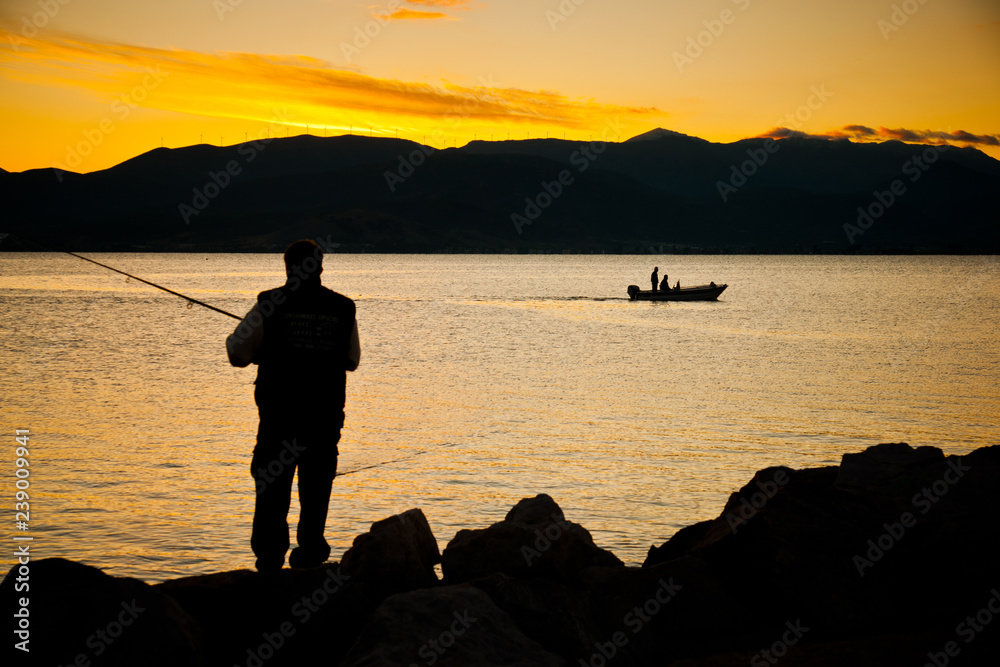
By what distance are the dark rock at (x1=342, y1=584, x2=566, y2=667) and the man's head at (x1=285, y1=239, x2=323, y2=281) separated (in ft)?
6.83

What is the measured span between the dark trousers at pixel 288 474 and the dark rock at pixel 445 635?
1.03 m

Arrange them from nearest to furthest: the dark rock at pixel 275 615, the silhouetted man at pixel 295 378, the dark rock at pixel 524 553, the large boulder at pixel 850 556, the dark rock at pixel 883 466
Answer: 1. the dark rock at pixel 275 615
2. the silhouetted man at pixel 295 378
3. the large boulder at pixel 850 556
4. the dark rock at pixel 524 553
5. the dark rock at pixel 883 466

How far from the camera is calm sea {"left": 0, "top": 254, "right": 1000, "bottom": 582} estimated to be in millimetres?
10789

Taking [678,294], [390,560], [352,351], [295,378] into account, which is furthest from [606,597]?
[678,294]

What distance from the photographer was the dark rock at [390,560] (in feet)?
21.7

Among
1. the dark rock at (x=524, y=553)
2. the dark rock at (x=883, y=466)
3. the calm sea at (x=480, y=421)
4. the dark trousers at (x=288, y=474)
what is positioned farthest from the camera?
the calm sea at (x=480, y=421)

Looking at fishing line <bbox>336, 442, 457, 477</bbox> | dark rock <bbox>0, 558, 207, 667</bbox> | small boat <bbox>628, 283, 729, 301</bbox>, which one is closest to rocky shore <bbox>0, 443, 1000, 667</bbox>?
dark rock <bbox>0, 558, 207, 667</bbox>

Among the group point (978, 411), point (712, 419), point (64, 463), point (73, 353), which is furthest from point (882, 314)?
point (64, 463)

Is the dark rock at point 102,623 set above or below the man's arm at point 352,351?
below

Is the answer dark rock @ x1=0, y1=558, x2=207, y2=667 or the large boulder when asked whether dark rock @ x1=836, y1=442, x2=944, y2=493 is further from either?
dark rock @ x1=0, y1=558, x2=207, y2=667

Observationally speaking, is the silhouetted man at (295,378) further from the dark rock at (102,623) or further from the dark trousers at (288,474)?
the dark rock at (102,623)

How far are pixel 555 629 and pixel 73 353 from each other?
98.0 feet

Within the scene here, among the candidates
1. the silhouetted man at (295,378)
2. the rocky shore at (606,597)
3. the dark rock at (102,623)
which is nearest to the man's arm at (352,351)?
the silhouetted man at (295,378)

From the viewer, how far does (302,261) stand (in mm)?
5676
